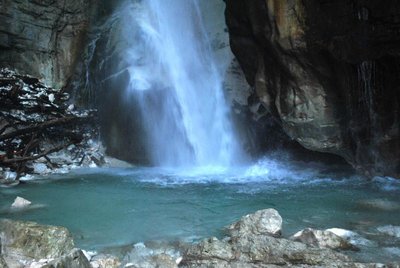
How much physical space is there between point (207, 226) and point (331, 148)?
484cm

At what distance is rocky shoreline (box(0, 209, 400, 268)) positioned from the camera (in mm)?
4508

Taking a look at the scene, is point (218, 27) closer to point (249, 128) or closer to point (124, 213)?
point (249, 128)

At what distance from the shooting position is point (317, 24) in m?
8.80

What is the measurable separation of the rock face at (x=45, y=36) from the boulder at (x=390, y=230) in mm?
12393

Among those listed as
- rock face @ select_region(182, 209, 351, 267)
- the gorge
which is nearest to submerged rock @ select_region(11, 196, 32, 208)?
the gorge

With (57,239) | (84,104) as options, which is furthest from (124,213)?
(84,104)

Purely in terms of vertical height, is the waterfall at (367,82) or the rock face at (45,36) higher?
the rock face at (45,36)

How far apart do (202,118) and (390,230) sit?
29.6 feet

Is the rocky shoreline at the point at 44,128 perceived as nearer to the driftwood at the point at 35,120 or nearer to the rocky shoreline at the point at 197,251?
the driftwood at the point at 35,120

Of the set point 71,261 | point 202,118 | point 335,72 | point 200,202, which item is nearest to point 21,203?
point 200,202

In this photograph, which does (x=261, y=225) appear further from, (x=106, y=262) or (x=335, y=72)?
(x=335, y=72)

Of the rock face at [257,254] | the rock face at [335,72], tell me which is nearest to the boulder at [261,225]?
the rock face at [257,254]

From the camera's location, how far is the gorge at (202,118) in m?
7.20

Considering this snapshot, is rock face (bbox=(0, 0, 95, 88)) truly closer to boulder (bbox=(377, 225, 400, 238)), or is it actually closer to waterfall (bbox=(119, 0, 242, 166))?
waterfall (bbox=(119, 0, 242, 166))
